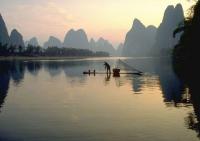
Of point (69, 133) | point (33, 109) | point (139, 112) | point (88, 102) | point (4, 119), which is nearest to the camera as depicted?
point (69, 133)

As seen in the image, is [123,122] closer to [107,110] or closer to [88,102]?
[107,110]

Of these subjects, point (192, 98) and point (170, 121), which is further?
point (192, 98)

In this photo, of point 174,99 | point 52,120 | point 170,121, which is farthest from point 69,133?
point 174,99

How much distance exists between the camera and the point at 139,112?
3038 cm

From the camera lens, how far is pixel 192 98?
127ft

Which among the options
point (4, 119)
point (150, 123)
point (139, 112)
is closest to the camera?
point (150, 123)

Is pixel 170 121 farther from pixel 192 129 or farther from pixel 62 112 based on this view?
pixel 62 112

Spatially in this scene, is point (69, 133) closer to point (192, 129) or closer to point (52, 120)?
point (52, 120)

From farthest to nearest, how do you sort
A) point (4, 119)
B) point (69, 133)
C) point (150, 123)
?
point (4, 119) → point (150, 123) → point (69, 133)

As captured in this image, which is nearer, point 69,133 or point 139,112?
point 69,133

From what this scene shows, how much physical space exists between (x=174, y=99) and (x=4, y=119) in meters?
19.3

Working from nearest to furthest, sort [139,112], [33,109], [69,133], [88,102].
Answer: [69,133] < [139,112] < [33,109] < [88,102]

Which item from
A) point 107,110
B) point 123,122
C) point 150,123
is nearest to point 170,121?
point 150,123

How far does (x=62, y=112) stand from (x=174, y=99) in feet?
46.8
